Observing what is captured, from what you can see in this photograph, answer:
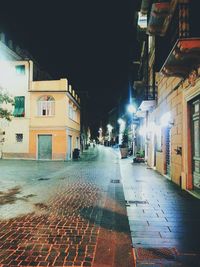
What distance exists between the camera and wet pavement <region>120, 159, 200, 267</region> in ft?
13.2

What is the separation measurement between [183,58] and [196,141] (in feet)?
9.13

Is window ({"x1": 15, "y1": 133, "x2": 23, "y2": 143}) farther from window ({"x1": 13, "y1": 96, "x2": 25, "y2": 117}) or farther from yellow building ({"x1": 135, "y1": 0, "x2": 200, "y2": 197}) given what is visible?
yellow building ({"x1": 135, "y1": 0, "x2": 200, "y2": 197})

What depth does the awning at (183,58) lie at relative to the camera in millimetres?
7316

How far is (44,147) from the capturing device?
87.9ft

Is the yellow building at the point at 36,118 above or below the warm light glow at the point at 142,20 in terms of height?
below

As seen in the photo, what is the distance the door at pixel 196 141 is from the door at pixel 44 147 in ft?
62.8

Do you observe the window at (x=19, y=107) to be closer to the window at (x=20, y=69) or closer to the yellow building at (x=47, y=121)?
the yellow building at (x=47, y=121)

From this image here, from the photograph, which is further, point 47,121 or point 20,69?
point 20,69

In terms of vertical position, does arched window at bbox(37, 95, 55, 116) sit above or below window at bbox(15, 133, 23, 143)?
above

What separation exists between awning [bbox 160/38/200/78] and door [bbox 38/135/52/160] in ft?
61.2

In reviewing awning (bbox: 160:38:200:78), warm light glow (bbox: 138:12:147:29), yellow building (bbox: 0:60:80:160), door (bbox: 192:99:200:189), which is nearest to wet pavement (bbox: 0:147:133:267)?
door (bbox: 192:99:200:189)

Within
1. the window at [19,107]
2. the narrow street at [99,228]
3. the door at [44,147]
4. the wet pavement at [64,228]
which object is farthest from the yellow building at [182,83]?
the window at [19,107]

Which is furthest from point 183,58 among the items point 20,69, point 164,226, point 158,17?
point 20,69

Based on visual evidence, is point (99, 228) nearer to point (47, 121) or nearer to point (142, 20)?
point (142, 20)
